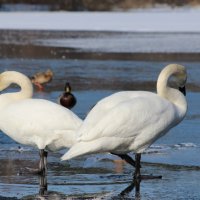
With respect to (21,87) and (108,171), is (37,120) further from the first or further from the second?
(108,171)

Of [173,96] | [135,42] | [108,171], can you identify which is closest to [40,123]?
[108,171]

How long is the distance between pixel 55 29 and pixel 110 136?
86.9 feet

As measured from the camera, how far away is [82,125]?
8.08m

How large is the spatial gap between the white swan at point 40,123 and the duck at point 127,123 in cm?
41

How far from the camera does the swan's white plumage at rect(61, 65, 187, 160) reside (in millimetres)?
7906

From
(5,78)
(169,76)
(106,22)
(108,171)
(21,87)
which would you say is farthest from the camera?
(106,22)

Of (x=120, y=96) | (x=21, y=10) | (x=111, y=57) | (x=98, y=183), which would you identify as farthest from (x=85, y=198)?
(x=21, y=10)

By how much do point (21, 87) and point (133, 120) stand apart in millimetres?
1683

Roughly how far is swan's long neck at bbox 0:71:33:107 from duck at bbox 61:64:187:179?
1.16 metres

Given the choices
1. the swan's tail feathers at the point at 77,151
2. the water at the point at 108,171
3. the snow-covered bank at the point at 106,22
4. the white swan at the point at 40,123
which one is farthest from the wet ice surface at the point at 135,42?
the swan's tail feathers at the point at 77,151

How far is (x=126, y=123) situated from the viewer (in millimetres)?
8094

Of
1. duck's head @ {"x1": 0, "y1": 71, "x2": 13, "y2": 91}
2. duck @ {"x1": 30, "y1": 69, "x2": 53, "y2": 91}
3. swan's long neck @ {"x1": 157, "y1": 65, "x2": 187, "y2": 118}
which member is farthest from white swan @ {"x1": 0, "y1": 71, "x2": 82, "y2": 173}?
duck @ {"x1": 30, "y1": 69, "x2": 53, "y2": 91}

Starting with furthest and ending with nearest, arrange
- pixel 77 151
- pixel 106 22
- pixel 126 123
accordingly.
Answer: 1. pixel 106 22
2. pixel 126 123
3. pixel 77 151

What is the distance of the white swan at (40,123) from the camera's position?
855cm
